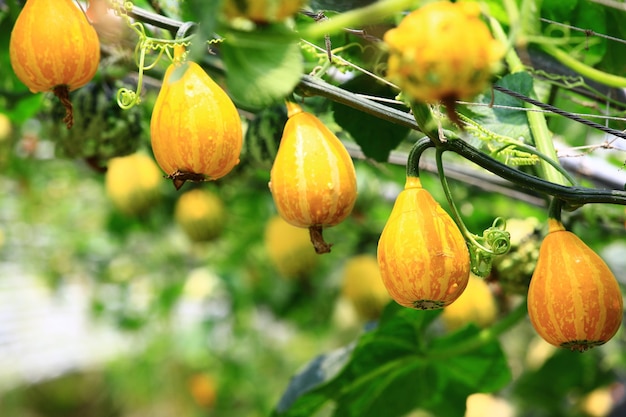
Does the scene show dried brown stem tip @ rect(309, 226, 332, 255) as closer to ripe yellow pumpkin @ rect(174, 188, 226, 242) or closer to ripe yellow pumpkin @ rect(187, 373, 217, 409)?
ripe yellow pumpkin @ rect(174, 188, 226, 242)

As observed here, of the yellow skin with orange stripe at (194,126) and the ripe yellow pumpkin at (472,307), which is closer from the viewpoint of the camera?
the yellow skin with orange stripe at (194,126)

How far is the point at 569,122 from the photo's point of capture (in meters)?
1.34

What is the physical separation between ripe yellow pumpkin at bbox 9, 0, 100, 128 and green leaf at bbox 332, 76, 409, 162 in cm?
32

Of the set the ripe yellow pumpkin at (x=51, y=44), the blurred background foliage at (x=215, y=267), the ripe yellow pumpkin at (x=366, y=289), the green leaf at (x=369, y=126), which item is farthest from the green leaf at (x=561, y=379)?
the ripe yellow pumpkin at (x=51, y=44)

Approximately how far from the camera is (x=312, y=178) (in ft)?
1.95

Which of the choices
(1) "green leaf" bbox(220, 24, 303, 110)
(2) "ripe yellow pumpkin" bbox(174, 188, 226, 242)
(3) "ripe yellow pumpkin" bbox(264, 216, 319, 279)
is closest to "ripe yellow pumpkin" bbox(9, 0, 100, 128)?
(1) "green leaf" bbox(220, 24, 303, 110)

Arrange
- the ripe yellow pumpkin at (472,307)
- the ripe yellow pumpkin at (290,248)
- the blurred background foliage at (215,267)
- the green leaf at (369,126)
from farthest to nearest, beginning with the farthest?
the ripe yellow pumpkin at (290,248) → the ripe yellow pumpkin at (472,307) → the blurred background foliage at (215,267) → the green leaf at (369,126)

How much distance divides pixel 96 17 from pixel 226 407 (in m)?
3.50

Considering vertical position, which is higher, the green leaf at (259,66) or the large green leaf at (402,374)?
the green leaf at (259,66)

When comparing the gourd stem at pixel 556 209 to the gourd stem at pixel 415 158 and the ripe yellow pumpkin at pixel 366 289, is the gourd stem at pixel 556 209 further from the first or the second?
the ripe yellow pumpkin at pixel 366 289

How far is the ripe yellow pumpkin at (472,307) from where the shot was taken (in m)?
1.72

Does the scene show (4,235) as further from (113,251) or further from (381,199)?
(381,199)

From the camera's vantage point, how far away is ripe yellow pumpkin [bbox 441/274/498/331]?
1.72m

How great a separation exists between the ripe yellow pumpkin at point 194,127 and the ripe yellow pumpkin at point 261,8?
0.53 ft
